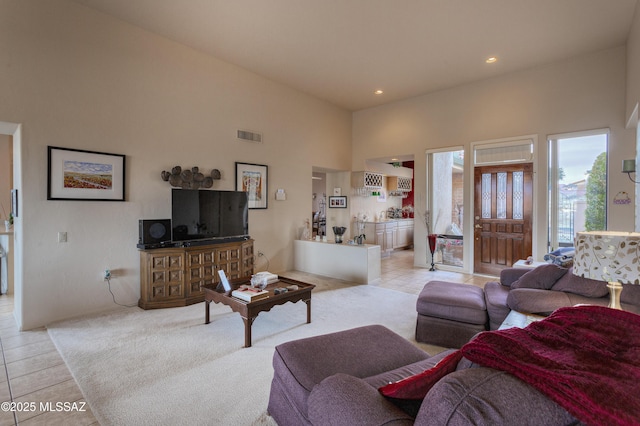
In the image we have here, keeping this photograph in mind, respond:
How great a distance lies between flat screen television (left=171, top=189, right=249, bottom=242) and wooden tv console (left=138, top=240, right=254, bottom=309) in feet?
0.76

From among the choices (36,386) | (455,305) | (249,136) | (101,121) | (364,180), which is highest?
(249,136)

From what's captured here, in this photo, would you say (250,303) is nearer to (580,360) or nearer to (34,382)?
(34,382)

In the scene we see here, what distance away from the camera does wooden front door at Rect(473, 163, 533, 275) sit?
556 cm

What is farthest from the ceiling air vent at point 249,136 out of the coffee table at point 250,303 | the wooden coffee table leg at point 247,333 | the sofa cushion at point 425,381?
the sofa cushion at point 425,381

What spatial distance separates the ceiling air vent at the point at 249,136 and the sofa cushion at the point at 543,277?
457 cm

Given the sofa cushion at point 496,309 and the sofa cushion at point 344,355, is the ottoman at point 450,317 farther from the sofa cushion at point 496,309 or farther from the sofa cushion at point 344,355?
the sofa cushion at point 344,355

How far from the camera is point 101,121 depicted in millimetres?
3906

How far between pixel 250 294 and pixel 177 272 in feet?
5.23

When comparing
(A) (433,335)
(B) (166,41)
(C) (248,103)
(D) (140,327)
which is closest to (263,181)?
(C) (248,103)

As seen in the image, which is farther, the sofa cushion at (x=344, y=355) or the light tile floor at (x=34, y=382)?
the light tile floor at (x=34, y=382)

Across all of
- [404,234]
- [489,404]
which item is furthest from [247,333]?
[404,234]

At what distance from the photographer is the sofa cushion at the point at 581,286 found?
2627 millimetres

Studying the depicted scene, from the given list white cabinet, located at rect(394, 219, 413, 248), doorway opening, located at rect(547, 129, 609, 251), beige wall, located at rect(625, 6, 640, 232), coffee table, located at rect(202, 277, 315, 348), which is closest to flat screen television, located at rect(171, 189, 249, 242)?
coffee table, located at rect(202, 277, 315, 348)

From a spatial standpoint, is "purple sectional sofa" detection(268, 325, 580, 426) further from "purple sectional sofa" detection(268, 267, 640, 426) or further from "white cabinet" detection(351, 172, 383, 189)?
"white cabinet" detection(351, 172, 383, 189)
